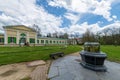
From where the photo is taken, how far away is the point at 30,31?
127 ft

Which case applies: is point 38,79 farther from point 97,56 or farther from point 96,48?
point 96,48

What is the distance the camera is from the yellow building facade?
1288 inches

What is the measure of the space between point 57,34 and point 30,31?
44908mm

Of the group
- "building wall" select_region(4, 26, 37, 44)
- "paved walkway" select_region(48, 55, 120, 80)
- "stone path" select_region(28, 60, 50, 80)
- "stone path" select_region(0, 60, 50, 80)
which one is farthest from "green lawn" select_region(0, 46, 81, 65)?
"building wall" select_region(4, 26, 37, 44)

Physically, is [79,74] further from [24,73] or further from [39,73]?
[24,73]

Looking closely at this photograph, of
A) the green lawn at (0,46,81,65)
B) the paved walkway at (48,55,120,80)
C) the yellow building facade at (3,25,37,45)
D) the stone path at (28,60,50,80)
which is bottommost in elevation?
the paved walkway at (48,55,120,80)

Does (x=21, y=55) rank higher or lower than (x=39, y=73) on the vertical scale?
higher

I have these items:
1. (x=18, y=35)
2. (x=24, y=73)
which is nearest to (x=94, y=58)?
(x=24, y=73)

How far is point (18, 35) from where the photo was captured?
35.2m

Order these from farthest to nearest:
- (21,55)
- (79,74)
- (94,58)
A: (21,55) < (94,58) < (79,74)

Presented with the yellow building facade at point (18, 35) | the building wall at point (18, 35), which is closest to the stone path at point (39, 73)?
the yellow building facade at point (18, 35)

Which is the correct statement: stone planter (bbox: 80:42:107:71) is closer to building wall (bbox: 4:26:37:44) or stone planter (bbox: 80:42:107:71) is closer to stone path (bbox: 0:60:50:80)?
stone path (bbox: 0:60:50:80)

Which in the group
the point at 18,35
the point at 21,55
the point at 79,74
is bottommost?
the point at 79,74

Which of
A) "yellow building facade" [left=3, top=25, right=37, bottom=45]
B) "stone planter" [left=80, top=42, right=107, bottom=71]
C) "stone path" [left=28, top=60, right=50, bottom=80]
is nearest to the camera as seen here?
"stone path" [left=28, top=60, right=50, bottom=80]
